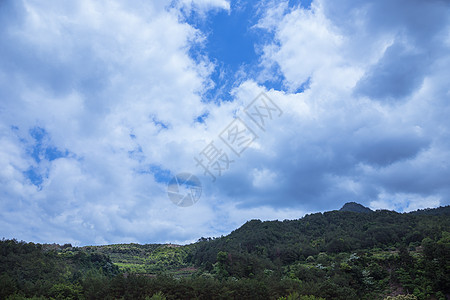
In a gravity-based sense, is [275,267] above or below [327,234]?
below

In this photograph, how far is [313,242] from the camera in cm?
8262

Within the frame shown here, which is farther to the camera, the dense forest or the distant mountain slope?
the distant mountain slope

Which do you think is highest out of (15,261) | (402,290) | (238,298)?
(15,261)

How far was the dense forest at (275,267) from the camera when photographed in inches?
1057

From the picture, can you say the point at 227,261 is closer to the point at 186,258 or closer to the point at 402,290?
the point at 402,290

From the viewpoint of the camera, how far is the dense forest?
2684 centimetres

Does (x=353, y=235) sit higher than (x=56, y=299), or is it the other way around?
(x=353, y=235)

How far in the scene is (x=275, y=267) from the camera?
57.7 meters

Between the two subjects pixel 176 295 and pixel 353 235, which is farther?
pixel 353 235

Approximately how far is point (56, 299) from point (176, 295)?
1021cm

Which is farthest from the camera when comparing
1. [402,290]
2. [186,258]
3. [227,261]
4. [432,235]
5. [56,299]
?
[186,258]

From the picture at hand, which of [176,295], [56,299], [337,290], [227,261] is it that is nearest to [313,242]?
[227,261]

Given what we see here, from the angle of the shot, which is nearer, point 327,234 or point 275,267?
point 275,267

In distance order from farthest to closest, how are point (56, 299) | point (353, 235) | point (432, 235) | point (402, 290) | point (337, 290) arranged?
point (353, 235), point (432, 235), point (402, 290), point (337, 290), point (56, 299)
